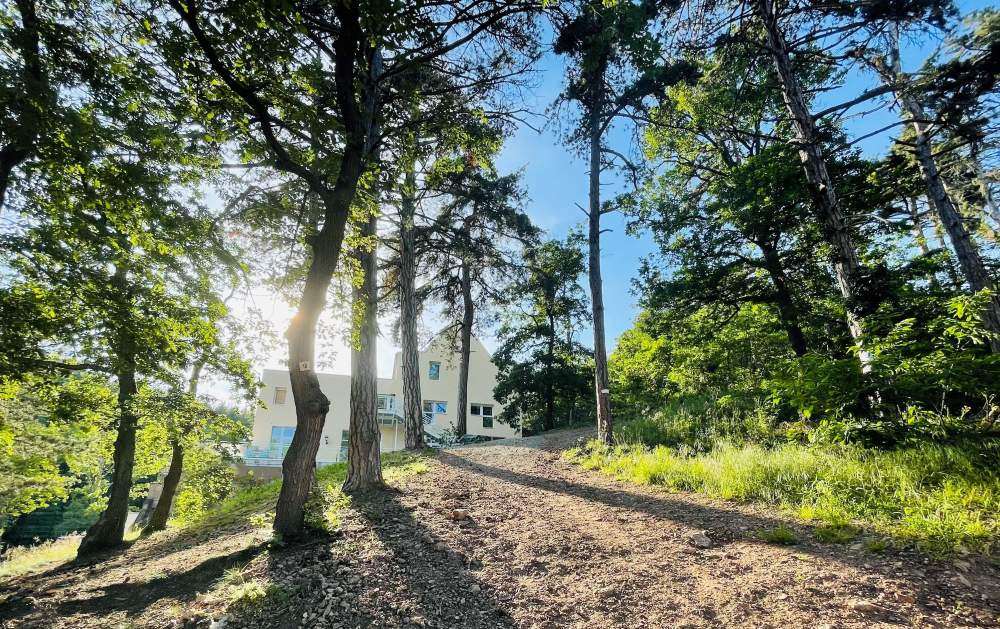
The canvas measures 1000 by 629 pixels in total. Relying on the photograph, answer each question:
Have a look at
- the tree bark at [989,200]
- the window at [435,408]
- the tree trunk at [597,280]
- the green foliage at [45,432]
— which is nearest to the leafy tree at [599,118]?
the tree trunk at [597,280]

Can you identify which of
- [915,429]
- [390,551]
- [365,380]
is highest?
[365,380]

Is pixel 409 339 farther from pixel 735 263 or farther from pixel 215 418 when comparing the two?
pixel 735 263

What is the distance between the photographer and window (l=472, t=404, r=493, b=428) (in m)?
28.6

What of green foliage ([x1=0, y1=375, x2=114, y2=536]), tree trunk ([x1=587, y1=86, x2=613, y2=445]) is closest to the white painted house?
green foliage ([x1=0, y1=375, x2=114, y2=536])

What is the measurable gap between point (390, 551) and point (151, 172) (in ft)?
19.1

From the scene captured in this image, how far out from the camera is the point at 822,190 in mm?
5961

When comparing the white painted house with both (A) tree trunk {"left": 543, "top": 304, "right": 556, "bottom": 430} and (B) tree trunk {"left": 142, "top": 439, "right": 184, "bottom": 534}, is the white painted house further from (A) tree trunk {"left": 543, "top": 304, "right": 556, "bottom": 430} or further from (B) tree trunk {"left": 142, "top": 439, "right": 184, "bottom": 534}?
(B) tree trunk {"left": 142, "top": 439, "right": 184, "bottom": 534}

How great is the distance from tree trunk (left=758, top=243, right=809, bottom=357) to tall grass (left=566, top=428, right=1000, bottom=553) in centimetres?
505

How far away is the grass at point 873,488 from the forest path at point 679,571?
0.95 ft

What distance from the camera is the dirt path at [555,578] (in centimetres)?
261

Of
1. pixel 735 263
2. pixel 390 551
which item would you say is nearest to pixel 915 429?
pixel 390 551

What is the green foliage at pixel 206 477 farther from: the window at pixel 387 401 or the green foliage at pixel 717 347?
the window at pixel 387 401

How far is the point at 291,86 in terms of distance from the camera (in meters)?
5.42

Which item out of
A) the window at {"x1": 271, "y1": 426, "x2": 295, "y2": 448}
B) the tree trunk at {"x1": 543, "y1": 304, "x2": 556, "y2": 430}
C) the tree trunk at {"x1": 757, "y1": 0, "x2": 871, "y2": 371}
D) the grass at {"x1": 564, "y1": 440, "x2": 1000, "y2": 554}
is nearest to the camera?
the grass at {"x1": 564, "y1": 440, "x2": 1000, "y2": 554}
